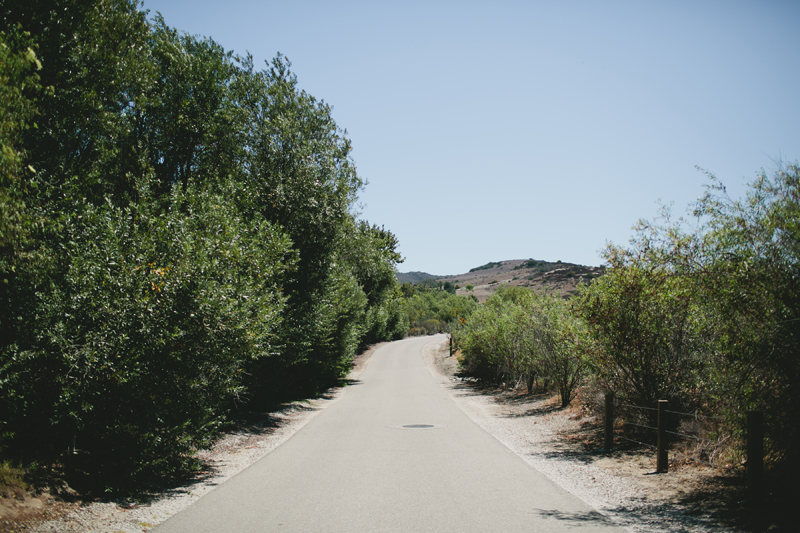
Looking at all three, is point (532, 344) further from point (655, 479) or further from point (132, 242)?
point (132, 242)

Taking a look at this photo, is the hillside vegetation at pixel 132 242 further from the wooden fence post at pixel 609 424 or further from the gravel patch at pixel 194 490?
the wooden fence post at pixel 609 424

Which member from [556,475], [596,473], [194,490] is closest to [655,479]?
[596,473]

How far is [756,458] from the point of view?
6164mm

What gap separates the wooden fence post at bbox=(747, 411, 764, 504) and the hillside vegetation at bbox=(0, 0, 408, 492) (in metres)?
7.33

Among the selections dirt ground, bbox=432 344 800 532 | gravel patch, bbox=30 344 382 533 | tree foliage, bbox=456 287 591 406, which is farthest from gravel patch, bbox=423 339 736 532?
gravel patch, bbox=30 344 382 533

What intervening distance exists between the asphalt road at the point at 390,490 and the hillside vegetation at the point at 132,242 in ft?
4.67

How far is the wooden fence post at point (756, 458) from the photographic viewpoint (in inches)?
243

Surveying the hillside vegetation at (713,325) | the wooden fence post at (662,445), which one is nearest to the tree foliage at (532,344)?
the hillside vegetation at (713,325)

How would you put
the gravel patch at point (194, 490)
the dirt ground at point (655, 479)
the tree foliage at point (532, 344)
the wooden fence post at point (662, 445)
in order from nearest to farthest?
the gravel patch at point (194, 490)
the dirt ground at point (655, 479)
the wooden fence post at point (662, 445)
the tree foliage at point (532, 344)

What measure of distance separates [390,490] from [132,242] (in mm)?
5251

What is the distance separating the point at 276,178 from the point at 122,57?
18.2 ft

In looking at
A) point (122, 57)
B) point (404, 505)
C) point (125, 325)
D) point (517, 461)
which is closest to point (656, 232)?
point (517, 461)

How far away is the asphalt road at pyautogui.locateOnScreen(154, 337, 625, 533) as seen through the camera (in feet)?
19.3

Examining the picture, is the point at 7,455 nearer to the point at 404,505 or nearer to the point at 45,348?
the point at 45,348
